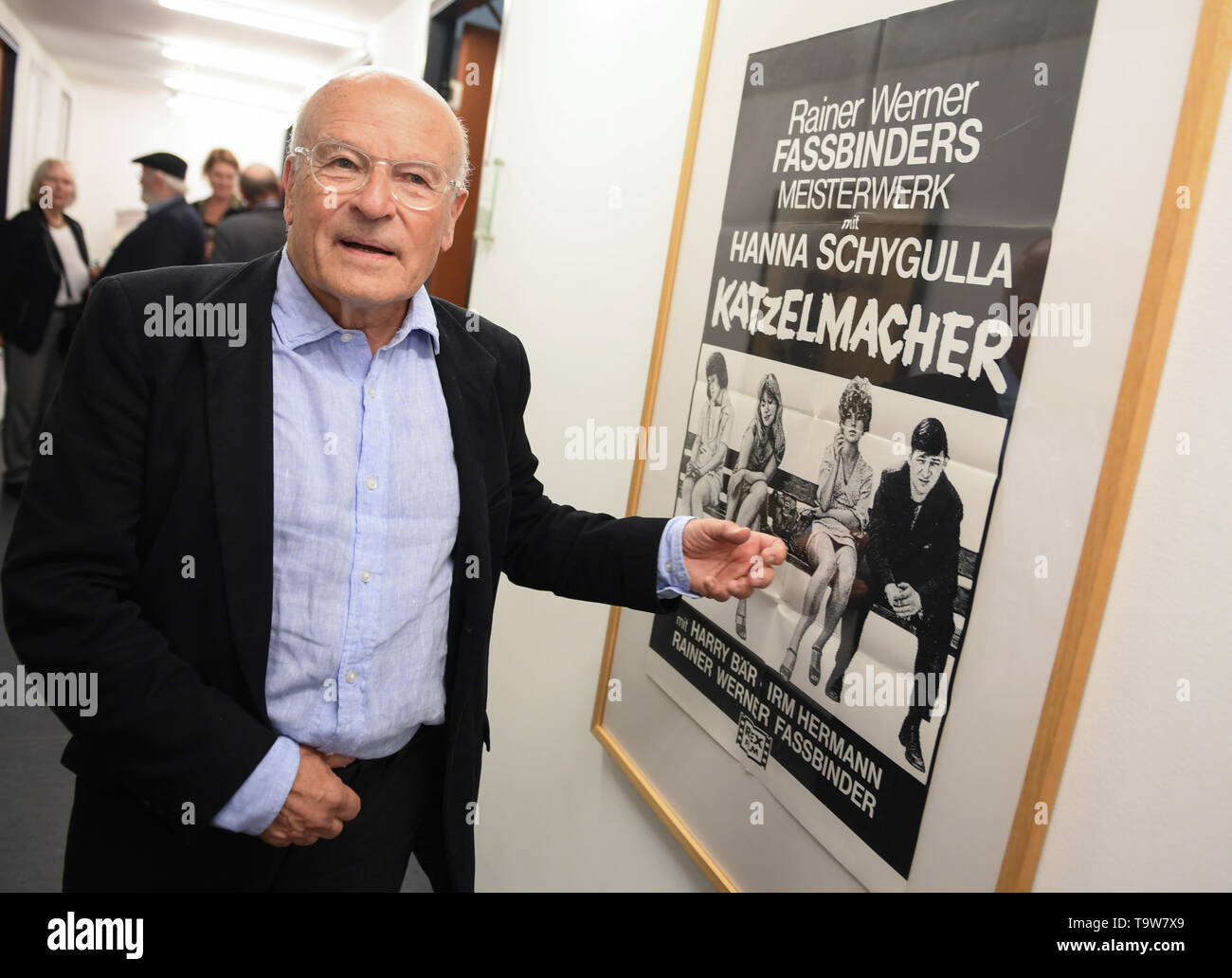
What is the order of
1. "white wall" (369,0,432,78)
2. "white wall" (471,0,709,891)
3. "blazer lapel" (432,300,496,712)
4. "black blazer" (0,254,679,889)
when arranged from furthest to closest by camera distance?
"white wall" (369,0,432,78), "white wall" (471,0,709,891), "blazer lapel" (432,300,496,712), "black blazer" (0,254,679,889)

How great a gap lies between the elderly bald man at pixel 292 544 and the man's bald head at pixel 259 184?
11.5 feet

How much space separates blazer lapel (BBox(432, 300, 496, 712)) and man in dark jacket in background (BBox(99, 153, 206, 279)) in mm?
3701

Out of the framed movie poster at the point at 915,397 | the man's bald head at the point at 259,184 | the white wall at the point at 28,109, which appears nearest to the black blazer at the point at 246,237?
the man's bald head at the point at 259,184

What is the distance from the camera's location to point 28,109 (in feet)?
32.7

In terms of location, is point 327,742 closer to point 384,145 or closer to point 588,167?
point 384,145

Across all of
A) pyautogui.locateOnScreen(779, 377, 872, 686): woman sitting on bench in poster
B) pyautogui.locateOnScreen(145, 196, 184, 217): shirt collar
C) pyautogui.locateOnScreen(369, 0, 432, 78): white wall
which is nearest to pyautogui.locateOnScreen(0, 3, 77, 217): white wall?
pyautogui.locateOnScreen(369, 0, 432, 78): white wall

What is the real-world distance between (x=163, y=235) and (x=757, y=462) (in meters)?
4.20

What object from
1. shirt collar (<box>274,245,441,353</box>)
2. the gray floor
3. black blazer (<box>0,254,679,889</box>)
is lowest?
the gray floor

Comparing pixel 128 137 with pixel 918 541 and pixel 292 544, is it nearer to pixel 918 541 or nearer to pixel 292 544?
pixel 292 544

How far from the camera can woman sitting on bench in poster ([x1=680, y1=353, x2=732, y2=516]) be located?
1.68m

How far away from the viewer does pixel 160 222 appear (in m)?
4.76

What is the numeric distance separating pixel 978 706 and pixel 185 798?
1.03m

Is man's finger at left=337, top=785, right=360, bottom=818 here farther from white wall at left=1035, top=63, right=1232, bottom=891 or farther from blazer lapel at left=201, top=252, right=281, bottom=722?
white wall at left=1035, top=63, right=1232, bottom=891

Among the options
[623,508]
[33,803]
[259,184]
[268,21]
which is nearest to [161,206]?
[259,184]
